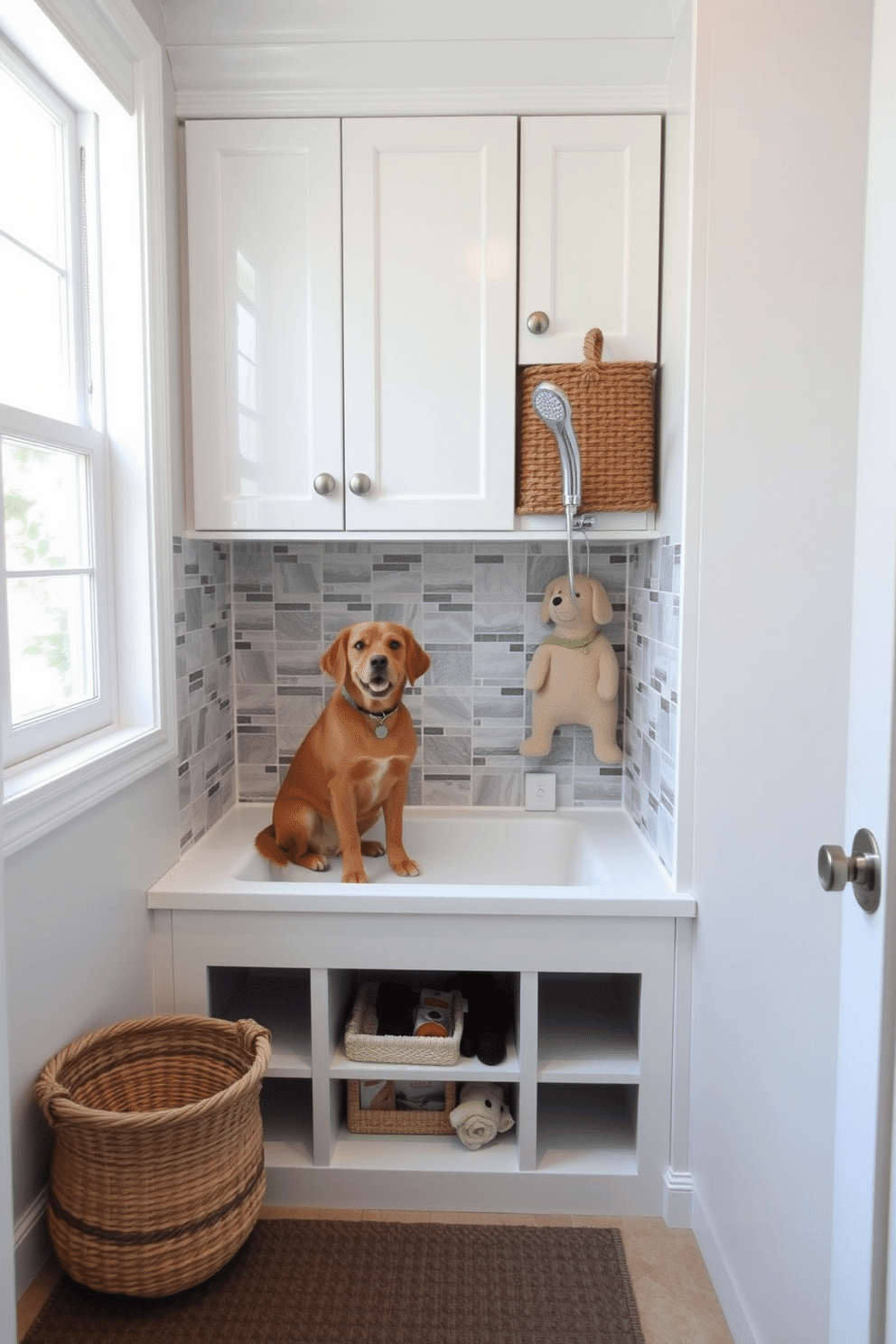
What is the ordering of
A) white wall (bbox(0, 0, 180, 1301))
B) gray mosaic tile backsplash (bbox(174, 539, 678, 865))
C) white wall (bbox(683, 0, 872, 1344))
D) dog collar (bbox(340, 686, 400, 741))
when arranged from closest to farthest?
white wall (bbox(683, 0, 872, 1344)) → white wall (bbox(0, 0, 180, 1301)) → dog collar (bbox(340, 686, 400, 741)) → gray mosaic tile backsplash (bbox(174, 539, 678, 865))

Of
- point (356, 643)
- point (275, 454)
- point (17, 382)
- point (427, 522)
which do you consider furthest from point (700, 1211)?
point (17, 382)

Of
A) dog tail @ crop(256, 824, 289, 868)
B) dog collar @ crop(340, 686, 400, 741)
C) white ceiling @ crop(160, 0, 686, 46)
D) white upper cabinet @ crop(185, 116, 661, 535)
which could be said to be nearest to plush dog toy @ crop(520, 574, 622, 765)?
white upper cabinet @ crop(185, 116, 661, 535)

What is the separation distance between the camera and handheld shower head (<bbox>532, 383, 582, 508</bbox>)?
1895 mm

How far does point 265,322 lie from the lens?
81.1 inches

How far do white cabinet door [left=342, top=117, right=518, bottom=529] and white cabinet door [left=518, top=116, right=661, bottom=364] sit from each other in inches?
1.8

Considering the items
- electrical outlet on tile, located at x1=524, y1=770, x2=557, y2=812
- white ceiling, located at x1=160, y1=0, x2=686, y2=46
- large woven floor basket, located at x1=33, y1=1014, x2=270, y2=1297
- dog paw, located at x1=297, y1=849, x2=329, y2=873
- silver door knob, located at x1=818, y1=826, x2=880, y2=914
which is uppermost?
white ceiling, located at x1=160, y1=0, x2=686, y2=46

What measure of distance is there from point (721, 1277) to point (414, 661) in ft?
4.00

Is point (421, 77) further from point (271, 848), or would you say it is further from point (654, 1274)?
point (654, 1274)

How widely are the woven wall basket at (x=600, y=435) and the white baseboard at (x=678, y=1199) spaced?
4.20 feet

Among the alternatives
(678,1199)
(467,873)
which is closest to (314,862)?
(467,873)

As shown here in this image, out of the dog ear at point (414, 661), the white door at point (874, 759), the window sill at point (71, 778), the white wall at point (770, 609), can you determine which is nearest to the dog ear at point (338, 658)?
the dog ear at point (414, 661)

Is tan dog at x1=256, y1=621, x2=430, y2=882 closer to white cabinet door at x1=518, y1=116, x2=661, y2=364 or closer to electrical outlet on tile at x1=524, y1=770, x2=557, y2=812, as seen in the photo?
electrical outlet on tile at x1=524, y1=770, x2=557, y2=812

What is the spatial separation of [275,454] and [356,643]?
43 centimetres

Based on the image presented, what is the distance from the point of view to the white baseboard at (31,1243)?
5.07 ft
